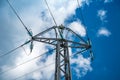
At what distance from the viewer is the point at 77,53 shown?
43.1ft

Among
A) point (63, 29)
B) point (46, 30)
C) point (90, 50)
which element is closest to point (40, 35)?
point (46, 30)

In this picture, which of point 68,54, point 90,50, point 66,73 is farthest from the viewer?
point 90,50

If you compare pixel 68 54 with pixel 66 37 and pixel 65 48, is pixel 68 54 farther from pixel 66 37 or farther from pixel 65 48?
pixel 66 37

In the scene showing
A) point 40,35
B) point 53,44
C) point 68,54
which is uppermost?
point 40,35

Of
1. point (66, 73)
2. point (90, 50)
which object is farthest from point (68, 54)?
point (90, 50)

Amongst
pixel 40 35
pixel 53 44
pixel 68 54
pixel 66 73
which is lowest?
pixel 66 73

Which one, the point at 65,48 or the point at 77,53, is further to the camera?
the point at 77,53

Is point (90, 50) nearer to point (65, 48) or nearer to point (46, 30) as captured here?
point (65, 48)

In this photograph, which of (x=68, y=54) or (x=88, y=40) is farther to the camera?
(x=88, y=40)

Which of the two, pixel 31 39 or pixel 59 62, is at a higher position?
pixel 31 39

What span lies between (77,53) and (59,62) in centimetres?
229

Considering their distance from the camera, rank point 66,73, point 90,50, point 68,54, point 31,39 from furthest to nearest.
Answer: point 90,50 → point 31,39 → point 68,54 → point 66,73

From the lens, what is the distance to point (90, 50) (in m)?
13.8

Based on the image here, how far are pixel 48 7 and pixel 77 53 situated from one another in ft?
12.1
